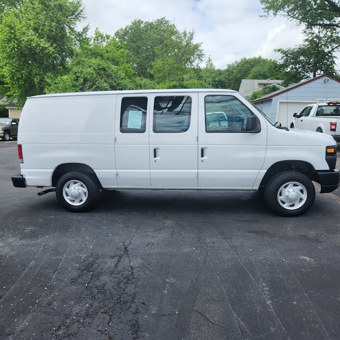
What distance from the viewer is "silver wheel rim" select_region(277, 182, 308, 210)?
17.3ft

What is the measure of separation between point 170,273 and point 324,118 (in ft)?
41.8

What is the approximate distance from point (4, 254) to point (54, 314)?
1.70m

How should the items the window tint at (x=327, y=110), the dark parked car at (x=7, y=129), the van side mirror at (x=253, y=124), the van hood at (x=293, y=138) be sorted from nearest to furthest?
1. the van side mirror at (x=253, y=124)
2. the van hood at (x=293, y=138)
3. the window tint at (x=327, y=110)
4. the dark parked car at (x=7, y=129)

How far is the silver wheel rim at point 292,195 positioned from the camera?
5.27 m

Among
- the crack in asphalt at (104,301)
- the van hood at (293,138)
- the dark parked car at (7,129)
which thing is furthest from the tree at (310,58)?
the crack in asphalt at (104,301)

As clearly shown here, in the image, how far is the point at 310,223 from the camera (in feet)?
16.6

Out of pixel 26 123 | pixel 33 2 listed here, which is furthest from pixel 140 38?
pixel 26 123

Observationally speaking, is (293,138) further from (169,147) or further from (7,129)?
(7,129)

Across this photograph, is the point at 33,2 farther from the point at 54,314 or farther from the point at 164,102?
the point at 54,314

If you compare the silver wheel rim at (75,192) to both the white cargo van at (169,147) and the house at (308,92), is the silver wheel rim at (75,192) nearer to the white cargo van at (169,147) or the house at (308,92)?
the white cargo van at (169,147)

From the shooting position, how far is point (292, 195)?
17.3 ft

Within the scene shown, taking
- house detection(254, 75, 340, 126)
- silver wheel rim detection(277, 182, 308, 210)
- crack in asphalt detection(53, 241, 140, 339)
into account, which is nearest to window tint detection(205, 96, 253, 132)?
silver wheel rim detection(277, 182, 308, 210)

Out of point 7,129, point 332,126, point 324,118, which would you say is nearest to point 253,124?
point 332,126

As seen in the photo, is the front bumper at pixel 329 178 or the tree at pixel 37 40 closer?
the front bumper at pixel 329 178
